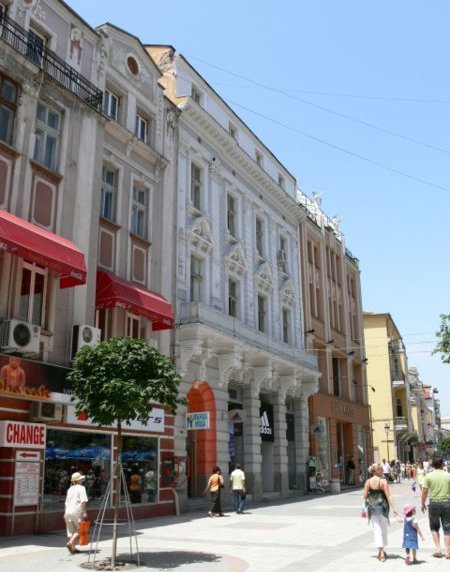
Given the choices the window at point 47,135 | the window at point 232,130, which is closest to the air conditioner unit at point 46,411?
the window at point 47,135

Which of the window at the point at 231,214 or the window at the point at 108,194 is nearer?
the window at the point at 108,194

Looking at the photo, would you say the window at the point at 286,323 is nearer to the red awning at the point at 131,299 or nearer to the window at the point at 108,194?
the red awning at the point at 131,299

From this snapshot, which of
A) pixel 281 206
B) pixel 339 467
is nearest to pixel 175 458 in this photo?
pixel 281 206

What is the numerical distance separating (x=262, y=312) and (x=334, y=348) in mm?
10424

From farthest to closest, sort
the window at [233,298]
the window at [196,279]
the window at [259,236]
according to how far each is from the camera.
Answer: the window at [259,236]
the window at [233,298]
the window at [196,279]

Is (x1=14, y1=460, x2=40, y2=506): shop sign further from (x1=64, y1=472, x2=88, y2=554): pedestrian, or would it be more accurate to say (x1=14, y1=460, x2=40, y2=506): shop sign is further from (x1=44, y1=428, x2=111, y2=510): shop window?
(x1=64, y1=472, x2=88, y2=554): pedestrian

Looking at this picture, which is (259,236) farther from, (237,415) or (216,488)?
(216,488)

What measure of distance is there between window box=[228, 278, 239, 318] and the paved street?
994cm

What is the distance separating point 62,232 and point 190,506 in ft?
34.5

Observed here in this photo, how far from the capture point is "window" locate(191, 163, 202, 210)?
25.7m

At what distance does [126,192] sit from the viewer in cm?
2066

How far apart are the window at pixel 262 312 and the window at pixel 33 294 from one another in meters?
15.6

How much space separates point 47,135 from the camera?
56.4 feet

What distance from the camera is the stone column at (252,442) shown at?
25.8 m
